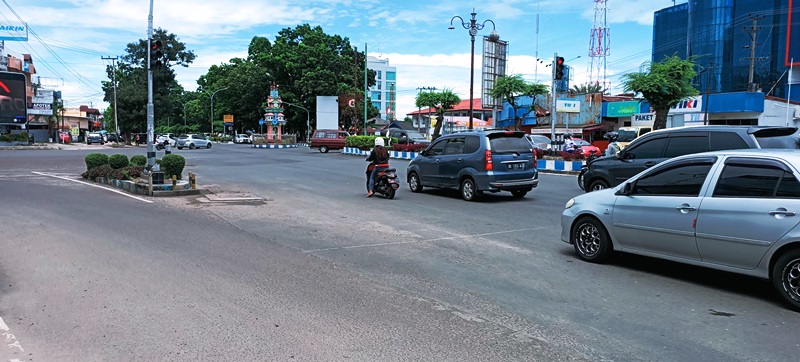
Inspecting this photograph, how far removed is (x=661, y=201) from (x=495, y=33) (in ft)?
105

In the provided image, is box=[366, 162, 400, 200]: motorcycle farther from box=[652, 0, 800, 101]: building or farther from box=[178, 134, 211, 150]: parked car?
box=[178, 134, 211, 150]: parked car

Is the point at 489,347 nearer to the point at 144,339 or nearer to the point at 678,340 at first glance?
the point at 678,340

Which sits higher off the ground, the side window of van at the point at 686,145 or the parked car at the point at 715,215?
the side window of van at the point at 686,145

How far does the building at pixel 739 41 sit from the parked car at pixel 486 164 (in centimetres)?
4142

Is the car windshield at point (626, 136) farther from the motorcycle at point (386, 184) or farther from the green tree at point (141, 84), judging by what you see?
the green tree at point (141, 84)

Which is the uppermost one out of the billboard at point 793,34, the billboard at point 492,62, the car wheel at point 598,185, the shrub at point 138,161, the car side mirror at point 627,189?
the billboard at point 793,34

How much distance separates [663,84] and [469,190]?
1897 cm

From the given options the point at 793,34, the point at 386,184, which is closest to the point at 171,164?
the point at 386,184

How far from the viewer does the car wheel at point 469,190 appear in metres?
13.7

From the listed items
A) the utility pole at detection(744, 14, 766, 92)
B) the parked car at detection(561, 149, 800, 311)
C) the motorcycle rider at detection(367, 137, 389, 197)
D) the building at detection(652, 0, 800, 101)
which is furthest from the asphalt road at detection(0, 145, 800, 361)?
the building at detection(652, 0, 800, 101)

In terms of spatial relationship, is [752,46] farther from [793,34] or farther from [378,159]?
[378,159]

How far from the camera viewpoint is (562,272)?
22.6 ft

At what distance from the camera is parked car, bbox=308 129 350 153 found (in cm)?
4431

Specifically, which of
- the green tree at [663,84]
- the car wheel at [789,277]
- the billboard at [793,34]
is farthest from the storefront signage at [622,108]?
the car wheel at [789,277]
